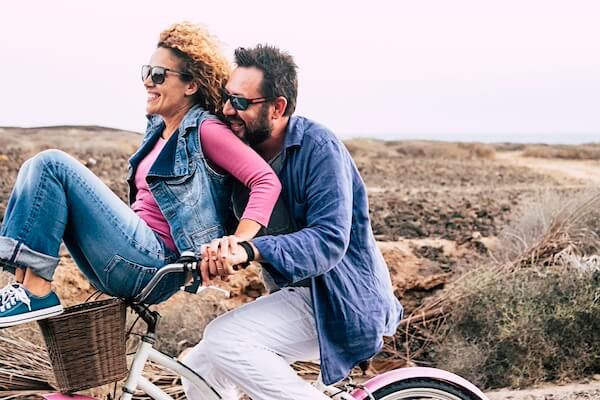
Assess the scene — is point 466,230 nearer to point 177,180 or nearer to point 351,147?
point 177,180

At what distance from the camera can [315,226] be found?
10.1 ft

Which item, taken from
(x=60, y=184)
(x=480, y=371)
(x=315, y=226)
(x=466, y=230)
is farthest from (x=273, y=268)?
(x=466, y=230)

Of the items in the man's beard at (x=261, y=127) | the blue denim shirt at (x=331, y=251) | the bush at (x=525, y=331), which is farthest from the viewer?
the bush at (x=525, y=331)

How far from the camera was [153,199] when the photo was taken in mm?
3324

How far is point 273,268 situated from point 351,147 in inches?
707

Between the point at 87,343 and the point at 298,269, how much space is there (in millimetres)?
628

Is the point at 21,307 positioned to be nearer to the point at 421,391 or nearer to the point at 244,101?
the point at 244,101

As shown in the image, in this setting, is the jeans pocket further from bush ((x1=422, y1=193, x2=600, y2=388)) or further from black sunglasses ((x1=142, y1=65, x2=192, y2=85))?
bush ((x1=422, y1=193, x2=600, y2=388))

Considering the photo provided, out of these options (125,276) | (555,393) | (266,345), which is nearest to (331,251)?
(266,345)

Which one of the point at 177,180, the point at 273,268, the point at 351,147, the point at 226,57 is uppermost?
the point at 226,57

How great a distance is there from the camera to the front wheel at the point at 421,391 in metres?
3.49

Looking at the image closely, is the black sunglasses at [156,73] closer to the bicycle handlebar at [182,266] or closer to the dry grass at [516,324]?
the bicycle handlebar at [182,266]

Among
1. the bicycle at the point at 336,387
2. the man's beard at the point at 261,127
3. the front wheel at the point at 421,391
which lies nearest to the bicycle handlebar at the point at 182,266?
the bicycle at the point at 336,387

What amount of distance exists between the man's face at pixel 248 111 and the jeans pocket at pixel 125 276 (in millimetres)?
500
